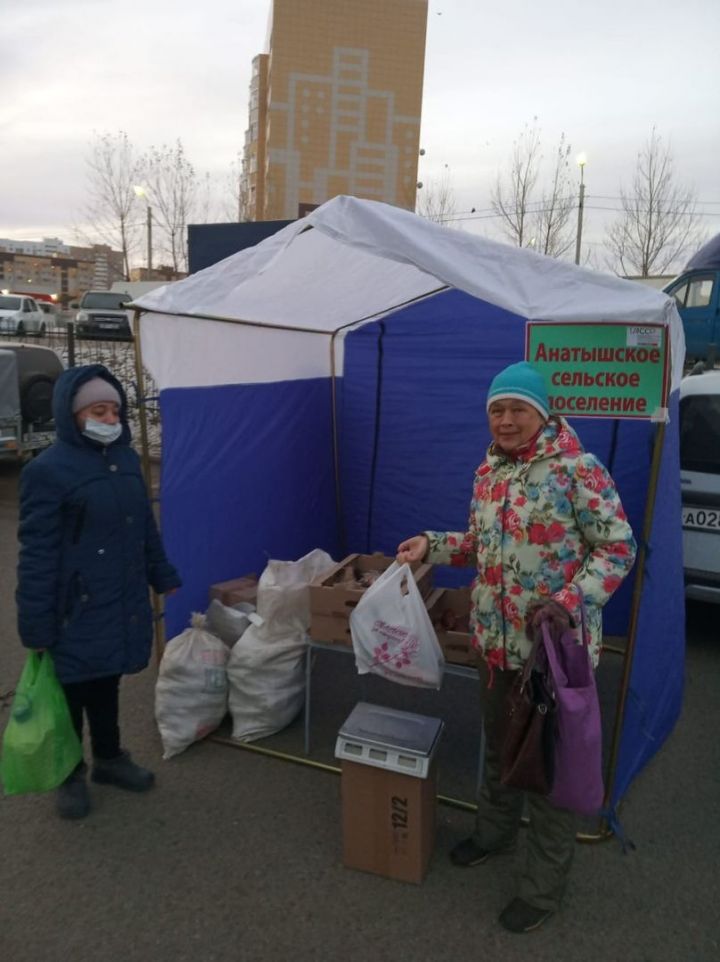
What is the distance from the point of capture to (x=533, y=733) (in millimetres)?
2234

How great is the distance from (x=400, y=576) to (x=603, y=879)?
1418mm

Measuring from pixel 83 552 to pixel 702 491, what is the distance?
3.92 m

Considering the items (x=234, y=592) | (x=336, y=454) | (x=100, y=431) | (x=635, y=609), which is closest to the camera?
(x=100, y=431)

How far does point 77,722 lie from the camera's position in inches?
122

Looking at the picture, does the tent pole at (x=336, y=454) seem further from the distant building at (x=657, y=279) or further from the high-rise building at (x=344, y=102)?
the distant building at (x=657, y=279)

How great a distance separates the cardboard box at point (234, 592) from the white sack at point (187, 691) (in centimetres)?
47

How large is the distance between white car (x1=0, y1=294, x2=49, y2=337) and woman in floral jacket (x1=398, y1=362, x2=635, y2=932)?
2268cm

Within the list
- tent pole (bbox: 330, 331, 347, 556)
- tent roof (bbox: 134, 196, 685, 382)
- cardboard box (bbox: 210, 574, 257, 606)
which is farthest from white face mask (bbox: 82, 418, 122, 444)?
tent pole (bbox: 330, 331, 347, 556)

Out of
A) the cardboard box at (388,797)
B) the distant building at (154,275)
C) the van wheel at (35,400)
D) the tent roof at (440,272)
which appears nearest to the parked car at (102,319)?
the distant building at (154,275)

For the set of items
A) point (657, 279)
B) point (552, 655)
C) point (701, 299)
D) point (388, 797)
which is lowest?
point (388, 797)

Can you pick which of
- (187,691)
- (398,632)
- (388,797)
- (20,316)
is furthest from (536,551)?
(20,316)

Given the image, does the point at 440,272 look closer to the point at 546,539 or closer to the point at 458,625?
the point at 546,539

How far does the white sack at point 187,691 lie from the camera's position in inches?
140

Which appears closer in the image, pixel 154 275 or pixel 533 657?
pixel 533 657
